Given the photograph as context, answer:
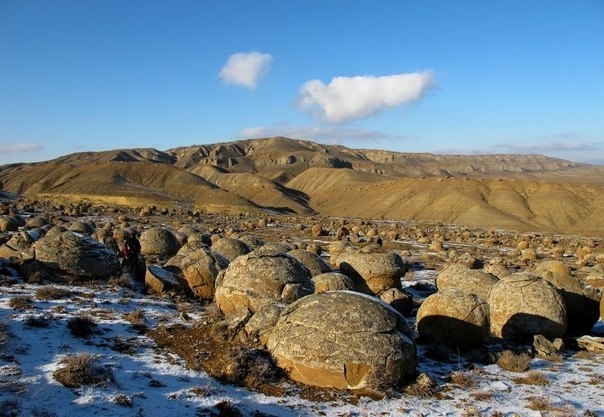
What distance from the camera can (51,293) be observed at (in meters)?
13.8

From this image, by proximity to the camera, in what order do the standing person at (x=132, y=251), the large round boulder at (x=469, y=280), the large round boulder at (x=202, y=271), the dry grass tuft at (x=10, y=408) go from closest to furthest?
1. the dry grass tuft at (x=10, y=408)
2. the large round boulder at (x=469, y=280)
3. the large round boulder at (x=202, y=271)
4. the standing person at (x=132, y=251)

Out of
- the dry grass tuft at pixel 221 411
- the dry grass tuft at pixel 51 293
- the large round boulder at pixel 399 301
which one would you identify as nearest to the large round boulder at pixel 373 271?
the large round boulder at pixel 399 301

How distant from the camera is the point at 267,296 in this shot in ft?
44.6

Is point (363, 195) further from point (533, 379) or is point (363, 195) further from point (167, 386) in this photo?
point (167, 386)

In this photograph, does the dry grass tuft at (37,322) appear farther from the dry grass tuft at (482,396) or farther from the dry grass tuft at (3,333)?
the dry grass tuft at (482,396)

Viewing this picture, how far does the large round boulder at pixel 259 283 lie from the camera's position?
44.3 ft

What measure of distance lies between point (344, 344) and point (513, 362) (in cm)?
470

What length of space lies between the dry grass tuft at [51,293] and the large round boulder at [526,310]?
12467mm

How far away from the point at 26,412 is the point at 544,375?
10474mm

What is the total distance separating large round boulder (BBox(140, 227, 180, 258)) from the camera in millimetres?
25141

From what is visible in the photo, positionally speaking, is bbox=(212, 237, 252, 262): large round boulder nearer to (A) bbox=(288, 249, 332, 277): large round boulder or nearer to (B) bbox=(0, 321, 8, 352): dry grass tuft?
(A) bbox=(288, 249, 332, 277): large round boulder

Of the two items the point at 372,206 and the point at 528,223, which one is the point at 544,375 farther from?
the point at 372,206

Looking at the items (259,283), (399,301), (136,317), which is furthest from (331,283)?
(136,317)

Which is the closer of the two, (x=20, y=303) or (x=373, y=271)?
(x=20, y=303)
